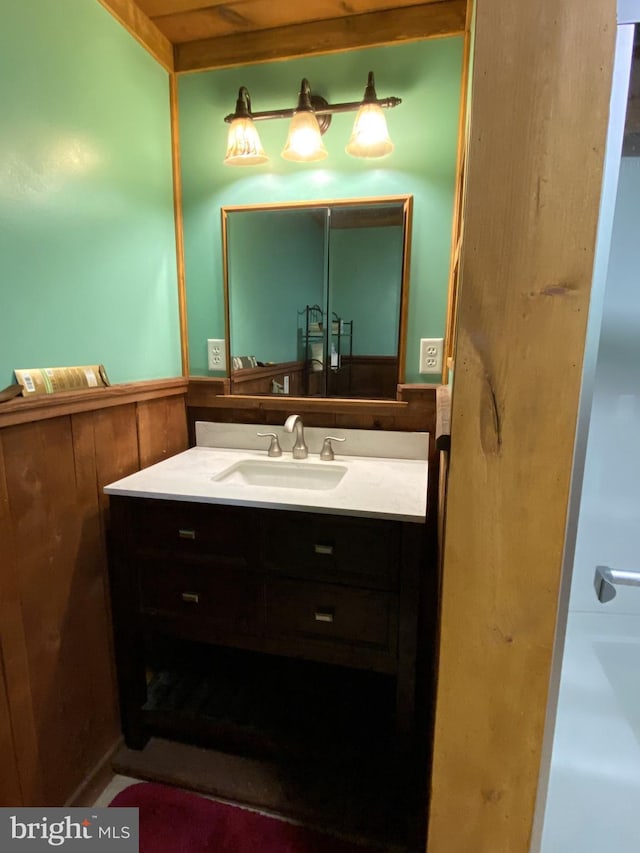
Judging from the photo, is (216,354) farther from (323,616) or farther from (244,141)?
(323,616)

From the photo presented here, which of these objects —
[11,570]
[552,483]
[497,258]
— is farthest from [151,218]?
[552,483]

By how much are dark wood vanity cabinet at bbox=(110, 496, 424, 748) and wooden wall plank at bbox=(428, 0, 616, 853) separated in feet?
1.32

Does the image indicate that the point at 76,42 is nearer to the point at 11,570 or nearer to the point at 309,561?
the point at 11,570

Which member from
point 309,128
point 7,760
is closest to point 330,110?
point 309,128

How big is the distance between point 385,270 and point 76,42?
1.03 m

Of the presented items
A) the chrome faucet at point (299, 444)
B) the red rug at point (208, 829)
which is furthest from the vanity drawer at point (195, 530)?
the red rug at point (208, 829)

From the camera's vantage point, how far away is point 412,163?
4.59 feet

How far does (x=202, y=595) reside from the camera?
1254 mm

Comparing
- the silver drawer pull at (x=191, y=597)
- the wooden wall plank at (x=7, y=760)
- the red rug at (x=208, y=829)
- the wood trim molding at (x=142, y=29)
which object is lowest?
the red rug at (x=208, y=829)

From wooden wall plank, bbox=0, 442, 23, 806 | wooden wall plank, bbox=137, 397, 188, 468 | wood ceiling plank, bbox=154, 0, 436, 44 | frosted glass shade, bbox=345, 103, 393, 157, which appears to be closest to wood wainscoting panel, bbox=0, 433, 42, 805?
wooden wall plank, bbox=0, 442, 23, 806

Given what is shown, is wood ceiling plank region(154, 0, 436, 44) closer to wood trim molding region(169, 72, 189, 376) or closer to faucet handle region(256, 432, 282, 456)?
wood trim molding region(169, 72, 189, 376)

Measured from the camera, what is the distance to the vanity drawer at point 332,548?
1104 mm

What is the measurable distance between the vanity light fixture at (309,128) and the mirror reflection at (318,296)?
0.15m

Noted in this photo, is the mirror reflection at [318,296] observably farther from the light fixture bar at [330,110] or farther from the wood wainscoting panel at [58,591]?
the wood wainscoting panel at [58,591]
